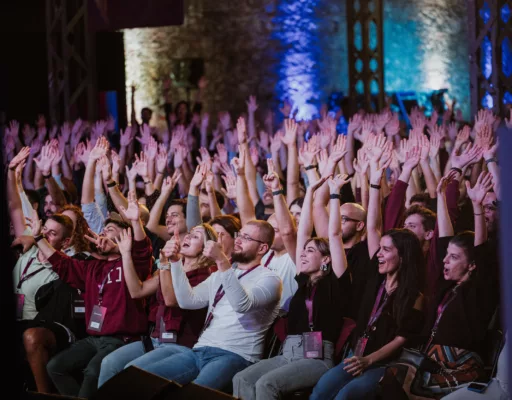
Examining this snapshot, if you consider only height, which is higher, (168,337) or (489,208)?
(489,208)

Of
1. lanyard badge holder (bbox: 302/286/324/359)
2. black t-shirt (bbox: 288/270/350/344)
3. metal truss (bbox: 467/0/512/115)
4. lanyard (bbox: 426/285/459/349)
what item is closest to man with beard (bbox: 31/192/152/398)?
black t-shirt (bbox: 288/270/350/344)

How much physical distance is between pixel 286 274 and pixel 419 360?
1.10 metres

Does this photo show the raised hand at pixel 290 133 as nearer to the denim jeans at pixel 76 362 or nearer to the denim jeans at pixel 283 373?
the denim jeans at pixel 76 362

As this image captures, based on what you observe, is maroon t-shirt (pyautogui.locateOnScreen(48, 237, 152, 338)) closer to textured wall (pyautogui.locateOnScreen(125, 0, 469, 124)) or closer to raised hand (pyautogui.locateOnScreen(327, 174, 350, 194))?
raised hand (pyautogui.locateOnScreen(327, 174, 350, 194))

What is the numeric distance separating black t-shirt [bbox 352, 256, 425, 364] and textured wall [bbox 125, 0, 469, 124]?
9713mm

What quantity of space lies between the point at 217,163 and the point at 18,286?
2360mm

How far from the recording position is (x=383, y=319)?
13.2 ft

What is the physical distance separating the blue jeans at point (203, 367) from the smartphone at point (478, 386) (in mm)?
1217

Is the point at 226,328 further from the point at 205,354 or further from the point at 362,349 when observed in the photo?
the point at 362,349

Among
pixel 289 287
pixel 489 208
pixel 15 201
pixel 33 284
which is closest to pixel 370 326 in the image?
pixel 289 287

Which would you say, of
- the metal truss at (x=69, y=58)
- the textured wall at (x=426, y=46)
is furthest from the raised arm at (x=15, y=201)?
the textured wall at (x=426, y=46)

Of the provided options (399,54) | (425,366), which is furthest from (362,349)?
(399,54)

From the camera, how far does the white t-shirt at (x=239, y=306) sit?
428 centimetres

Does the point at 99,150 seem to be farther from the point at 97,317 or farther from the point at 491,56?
the point at 491,56
